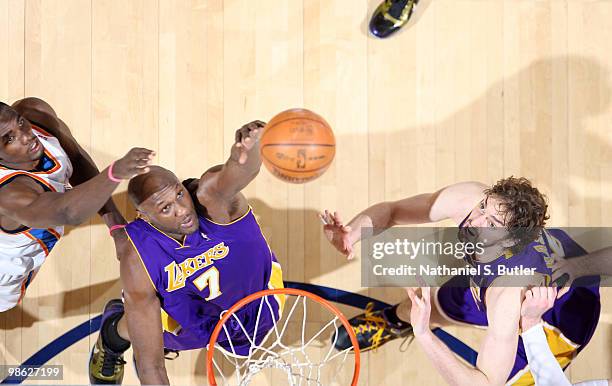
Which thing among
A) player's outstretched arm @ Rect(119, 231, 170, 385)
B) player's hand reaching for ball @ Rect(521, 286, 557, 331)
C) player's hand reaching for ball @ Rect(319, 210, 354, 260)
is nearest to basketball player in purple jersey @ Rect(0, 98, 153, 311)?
player's outstretched arm @ Rect(119, 231, 170, 385)

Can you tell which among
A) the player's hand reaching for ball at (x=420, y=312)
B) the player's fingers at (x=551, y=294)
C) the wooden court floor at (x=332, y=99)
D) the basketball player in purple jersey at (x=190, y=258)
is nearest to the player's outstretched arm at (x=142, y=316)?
the basketball player in purple jersey at (x=190, y=258)

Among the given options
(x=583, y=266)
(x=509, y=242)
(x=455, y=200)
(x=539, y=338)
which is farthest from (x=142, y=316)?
(x=583, y=266)

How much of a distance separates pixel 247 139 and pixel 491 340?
1330 mm

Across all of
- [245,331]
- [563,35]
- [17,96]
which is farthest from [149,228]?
[563,35]

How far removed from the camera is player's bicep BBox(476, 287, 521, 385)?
2654 millimetres

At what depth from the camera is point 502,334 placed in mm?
2664

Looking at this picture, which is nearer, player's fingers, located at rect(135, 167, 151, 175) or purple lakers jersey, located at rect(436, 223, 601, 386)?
player's fingers, located at rect(135, 167, 151, 175)

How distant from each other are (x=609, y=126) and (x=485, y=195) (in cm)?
95

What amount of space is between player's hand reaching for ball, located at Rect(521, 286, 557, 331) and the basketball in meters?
1.06

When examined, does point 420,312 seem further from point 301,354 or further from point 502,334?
point 301,354

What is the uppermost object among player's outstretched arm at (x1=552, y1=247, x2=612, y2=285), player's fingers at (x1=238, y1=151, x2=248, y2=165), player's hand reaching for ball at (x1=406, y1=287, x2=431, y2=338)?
player's fingers at (x1=238, y1=151, x2=248, y2=165)

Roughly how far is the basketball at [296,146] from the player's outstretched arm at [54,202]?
457 mm

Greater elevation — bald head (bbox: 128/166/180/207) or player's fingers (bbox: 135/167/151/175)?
player's fingers (bbox: 135/167/151/175)

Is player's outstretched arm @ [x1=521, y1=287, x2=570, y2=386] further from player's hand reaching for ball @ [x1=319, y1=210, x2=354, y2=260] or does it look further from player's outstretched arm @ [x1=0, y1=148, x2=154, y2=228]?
player's outstretched arm @ [x1=0, y1=148, x2=154, y2=228]
